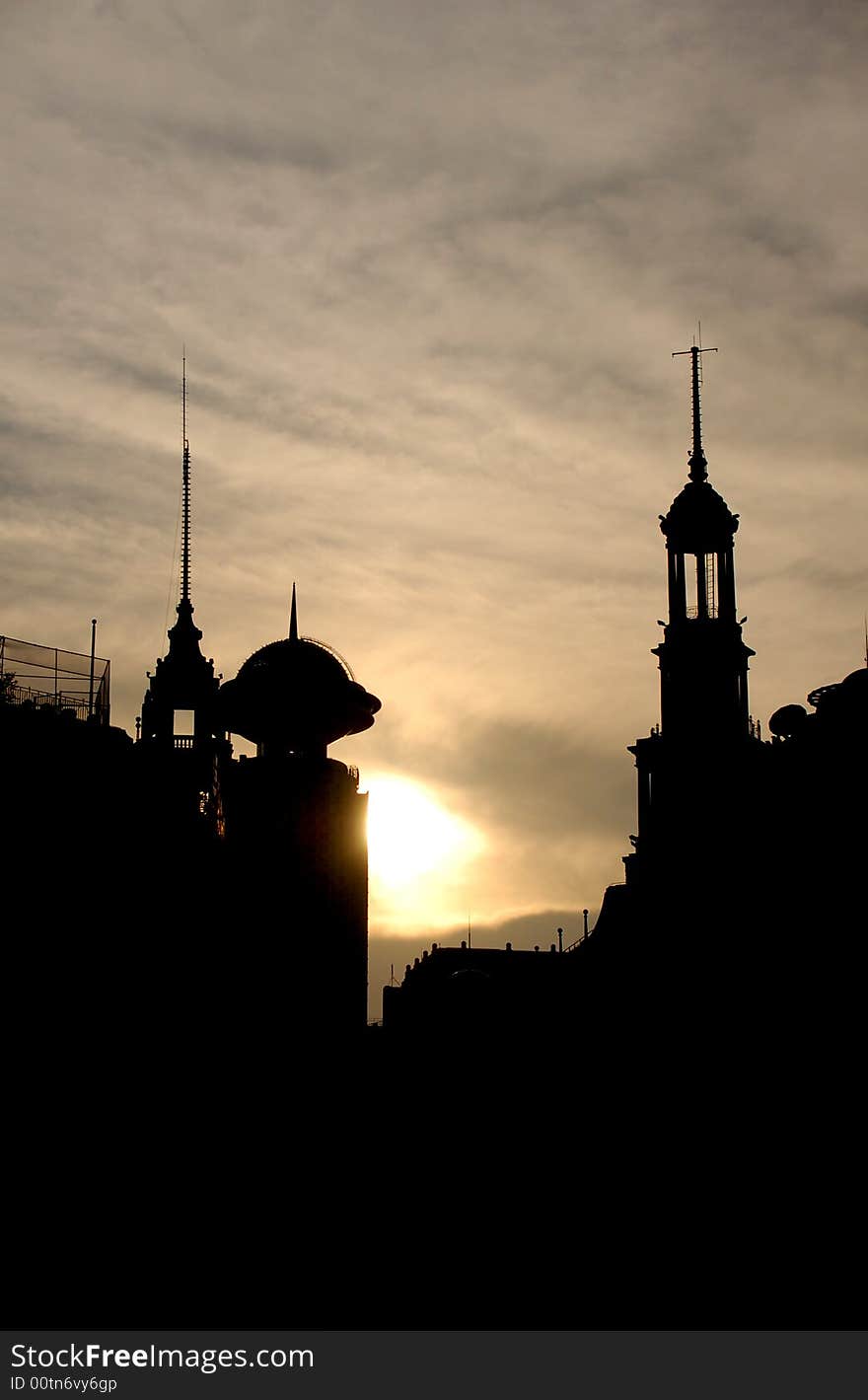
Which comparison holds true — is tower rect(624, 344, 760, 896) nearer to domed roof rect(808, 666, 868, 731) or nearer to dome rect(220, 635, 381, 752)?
domed roof rect(808, 666, 868, 731)

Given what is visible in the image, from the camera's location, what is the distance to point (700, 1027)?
102m

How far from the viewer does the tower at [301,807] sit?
500ft

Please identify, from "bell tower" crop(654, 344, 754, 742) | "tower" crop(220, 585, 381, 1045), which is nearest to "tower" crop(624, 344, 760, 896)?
"bell tower" crop(654, 344, 754, 742)

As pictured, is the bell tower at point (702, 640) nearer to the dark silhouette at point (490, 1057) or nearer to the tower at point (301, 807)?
the dark silhouette at point (490, 1057)

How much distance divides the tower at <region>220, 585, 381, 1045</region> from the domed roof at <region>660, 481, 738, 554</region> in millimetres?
51073

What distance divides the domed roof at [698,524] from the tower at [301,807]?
51.1 meters

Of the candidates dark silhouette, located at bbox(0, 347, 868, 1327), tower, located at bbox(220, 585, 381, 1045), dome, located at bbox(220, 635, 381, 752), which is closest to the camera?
dark silhouette, located at bbox(0, 347, 868, 1327)

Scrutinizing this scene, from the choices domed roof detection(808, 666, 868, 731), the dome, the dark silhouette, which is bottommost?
the dark silhouette

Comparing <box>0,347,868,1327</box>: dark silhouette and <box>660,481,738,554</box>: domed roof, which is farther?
<box>660,481,738,554</box>: domed roof

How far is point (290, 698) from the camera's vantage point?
15588 centimetres

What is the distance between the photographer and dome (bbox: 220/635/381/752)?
6127 inches

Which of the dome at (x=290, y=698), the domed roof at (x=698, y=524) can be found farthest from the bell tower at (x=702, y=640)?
the dome at (x=290, y=698)

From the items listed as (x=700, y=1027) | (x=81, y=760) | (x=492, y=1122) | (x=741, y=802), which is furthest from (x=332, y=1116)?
(x=81, y=760)

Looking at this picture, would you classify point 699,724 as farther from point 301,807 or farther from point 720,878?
point 301,807
